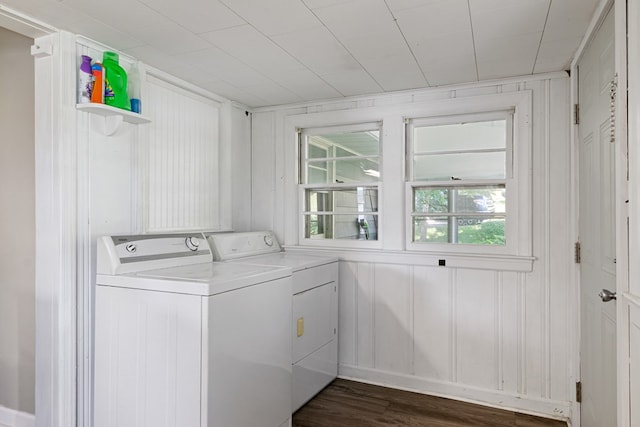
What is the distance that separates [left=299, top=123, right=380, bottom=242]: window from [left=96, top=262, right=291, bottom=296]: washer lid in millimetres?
1039

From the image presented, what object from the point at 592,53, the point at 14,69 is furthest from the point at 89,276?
the point at 592,53

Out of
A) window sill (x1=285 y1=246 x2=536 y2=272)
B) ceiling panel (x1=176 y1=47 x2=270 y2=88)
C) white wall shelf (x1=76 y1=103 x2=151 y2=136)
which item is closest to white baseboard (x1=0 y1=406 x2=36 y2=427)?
white wall shelf (x1=76 y1=103 x2=151 y2=136)

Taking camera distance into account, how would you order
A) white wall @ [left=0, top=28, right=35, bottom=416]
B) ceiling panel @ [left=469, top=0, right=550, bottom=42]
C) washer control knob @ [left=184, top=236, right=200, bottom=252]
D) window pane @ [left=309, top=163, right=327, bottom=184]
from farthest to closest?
window pane @ [left=309, top=163, right=327, bottom=184] < washer control knob @ [left=184, top=236, right=200, bottom=252] < white wall @ [left=0, top=28, right=35, bottom=416] < ceiling panel @ [left=469, top=0, right=550, bottom=42]

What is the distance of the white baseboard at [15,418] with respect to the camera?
7.37ft

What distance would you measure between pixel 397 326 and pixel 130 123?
226 centimetres

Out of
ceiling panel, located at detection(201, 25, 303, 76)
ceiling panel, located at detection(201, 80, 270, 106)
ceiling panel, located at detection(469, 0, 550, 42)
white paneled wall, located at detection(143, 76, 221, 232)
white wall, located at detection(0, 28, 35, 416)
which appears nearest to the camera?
ceiling panel, located at detection(469, 0, 550, 42)

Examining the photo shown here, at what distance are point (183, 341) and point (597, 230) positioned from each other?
2012 millimetres

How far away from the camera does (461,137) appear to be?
287 cm

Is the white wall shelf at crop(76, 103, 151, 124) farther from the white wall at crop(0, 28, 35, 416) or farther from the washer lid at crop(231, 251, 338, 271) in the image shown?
the washer lid at crop(231, 251, 338, 271)

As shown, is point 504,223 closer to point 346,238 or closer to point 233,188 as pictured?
point 346,238

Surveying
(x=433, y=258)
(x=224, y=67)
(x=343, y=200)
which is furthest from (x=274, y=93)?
(x=433, y=258)

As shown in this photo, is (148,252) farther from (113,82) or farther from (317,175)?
(317,175)

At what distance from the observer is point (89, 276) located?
6.88 ft

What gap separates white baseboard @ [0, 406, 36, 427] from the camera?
2246mm
